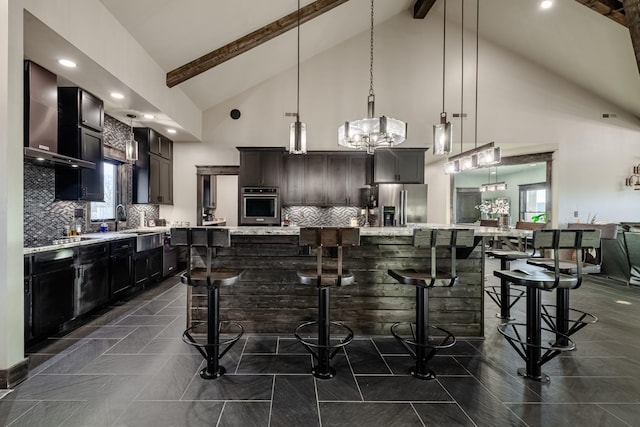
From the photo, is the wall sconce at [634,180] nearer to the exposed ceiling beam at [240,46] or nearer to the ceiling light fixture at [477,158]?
the ceiling light fixture at [477,158]

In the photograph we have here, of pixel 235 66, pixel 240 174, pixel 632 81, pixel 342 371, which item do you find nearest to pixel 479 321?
pixel 342 371

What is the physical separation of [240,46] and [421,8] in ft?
12.3

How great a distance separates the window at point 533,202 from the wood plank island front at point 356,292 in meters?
8.81

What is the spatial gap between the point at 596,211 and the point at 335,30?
6410 mm

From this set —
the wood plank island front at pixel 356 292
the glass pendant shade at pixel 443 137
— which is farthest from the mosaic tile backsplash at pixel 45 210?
the glass pendant shade at pixel 443 137

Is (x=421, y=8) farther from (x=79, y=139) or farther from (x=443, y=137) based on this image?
(x=79, y=139)

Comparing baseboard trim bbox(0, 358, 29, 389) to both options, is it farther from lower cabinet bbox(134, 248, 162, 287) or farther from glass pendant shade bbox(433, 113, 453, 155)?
glass pendant shade bbox(433, 113, 453, 155)

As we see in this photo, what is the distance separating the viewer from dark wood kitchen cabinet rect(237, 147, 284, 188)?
552 centimetres

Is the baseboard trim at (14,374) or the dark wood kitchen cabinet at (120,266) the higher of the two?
the dark wood kitchen cabinet at (120,266)

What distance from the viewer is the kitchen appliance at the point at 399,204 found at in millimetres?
5176

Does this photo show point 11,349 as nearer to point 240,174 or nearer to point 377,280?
point 377,280

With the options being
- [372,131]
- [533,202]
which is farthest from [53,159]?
[533,202]

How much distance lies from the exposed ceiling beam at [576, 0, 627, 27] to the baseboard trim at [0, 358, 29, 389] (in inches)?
307

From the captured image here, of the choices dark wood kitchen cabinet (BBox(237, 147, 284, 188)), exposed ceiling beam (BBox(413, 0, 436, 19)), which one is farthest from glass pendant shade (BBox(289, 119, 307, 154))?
exposed ceiling beam (BBox(413, 0, 436, 19))
